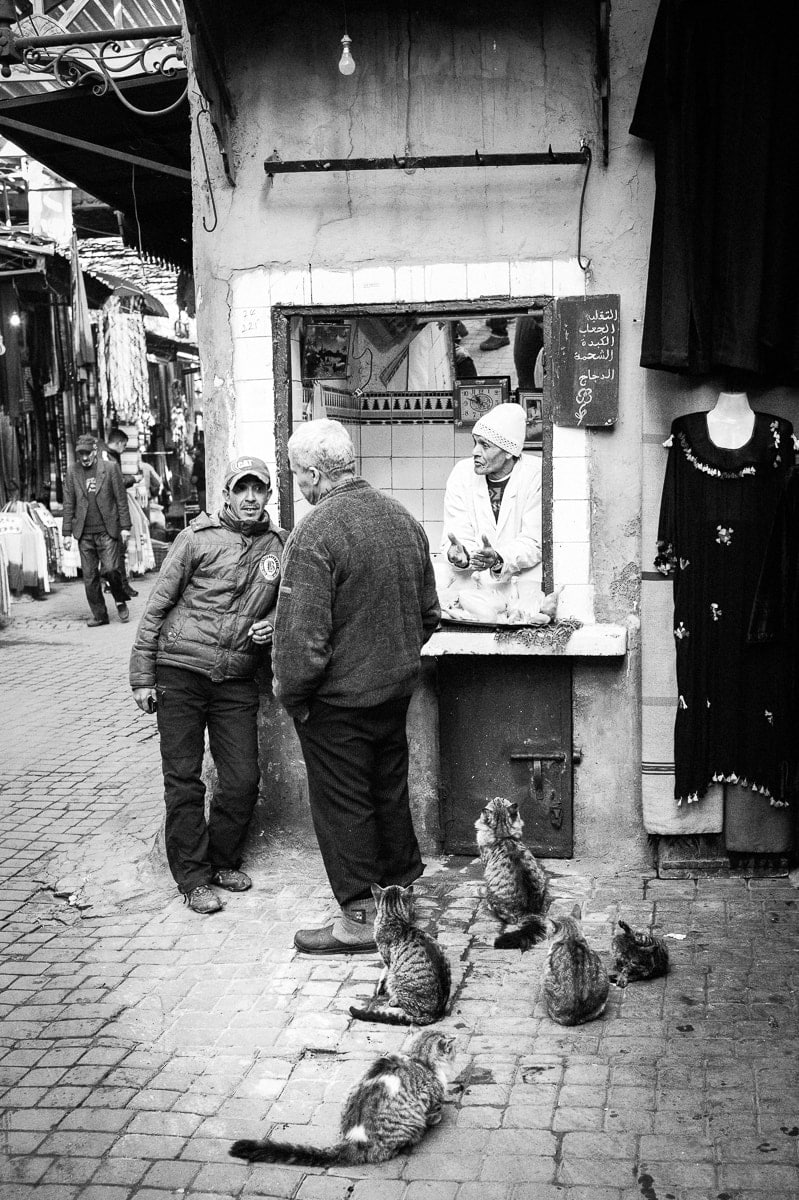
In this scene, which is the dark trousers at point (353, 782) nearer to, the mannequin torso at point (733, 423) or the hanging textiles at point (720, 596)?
the hanging textiles at point (720, 596)

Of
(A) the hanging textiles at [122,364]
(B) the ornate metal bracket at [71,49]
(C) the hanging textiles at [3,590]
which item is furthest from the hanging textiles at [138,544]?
(B) the ornate metal bracket at [71,49]

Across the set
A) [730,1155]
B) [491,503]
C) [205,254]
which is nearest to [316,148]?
[205,254]

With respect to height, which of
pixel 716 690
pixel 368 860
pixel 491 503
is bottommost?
pixel 368 860

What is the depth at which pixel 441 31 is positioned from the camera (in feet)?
17.5

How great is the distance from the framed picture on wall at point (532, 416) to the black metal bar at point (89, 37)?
10.8ft

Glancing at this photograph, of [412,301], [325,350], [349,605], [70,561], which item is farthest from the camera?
[70,561]

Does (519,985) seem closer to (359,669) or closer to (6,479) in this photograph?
(359,669)

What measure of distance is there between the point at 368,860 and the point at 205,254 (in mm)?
2952

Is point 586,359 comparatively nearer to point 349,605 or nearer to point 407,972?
point 349,605

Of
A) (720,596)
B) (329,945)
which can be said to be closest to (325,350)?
(720,596)

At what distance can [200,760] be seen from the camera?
538 cm

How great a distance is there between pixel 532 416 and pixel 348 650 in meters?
4.07

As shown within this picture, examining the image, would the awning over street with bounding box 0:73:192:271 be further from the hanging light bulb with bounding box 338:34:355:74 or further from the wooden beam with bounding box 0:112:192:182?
the hanging light bulb with bounding box 338:34:355:74

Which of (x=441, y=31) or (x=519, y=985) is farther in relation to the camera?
(x=441, y=31)
